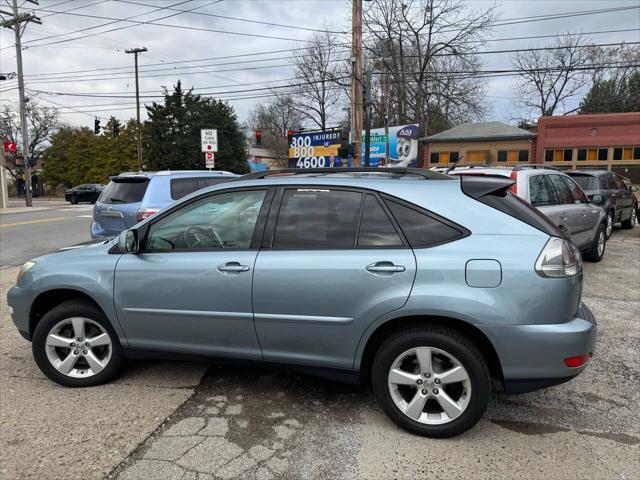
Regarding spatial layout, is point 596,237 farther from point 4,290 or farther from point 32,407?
point 4,290

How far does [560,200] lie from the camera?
7.41 meters

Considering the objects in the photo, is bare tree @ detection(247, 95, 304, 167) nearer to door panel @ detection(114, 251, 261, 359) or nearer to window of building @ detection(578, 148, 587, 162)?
window of building @ detection(578, 148, 587, 162)

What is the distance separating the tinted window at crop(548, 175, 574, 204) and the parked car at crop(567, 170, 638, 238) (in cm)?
235

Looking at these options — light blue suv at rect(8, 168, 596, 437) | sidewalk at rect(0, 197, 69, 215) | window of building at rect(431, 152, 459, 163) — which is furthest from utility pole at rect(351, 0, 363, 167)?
window of building at rect(431, 152, 459, 163)

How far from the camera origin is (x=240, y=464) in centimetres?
278

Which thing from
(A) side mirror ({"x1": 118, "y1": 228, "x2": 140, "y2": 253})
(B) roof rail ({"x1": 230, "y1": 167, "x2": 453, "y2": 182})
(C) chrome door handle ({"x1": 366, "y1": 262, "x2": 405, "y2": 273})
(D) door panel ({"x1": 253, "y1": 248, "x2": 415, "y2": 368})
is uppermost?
(B) roof rail ({"x1": 230, "y1": 167, "x2": 453, "y2": 182})

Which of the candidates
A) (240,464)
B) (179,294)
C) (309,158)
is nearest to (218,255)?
(179,294)

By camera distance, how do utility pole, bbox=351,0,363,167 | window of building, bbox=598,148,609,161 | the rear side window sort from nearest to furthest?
the rear side window
utility pole, bbox=351,0,363,167
window of building, bbox=598,148,609,161

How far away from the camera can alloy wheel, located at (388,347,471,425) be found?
9.62ft

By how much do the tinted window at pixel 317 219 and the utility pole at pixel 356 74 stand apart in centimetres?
1241

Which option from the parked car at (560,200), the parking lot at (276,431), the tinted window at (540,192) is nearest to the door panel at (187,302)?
the parking lot at (276,431)

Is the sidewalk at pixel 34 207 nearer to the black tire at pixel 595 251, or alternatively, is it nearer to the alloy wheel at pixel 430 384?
the black tire at pixel 595 251

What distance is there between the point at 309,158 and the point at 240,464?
20828 millimetres

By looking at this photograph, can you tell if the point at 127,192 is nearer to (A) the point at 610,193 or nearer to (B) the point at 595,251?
(B) the point at 595,251
